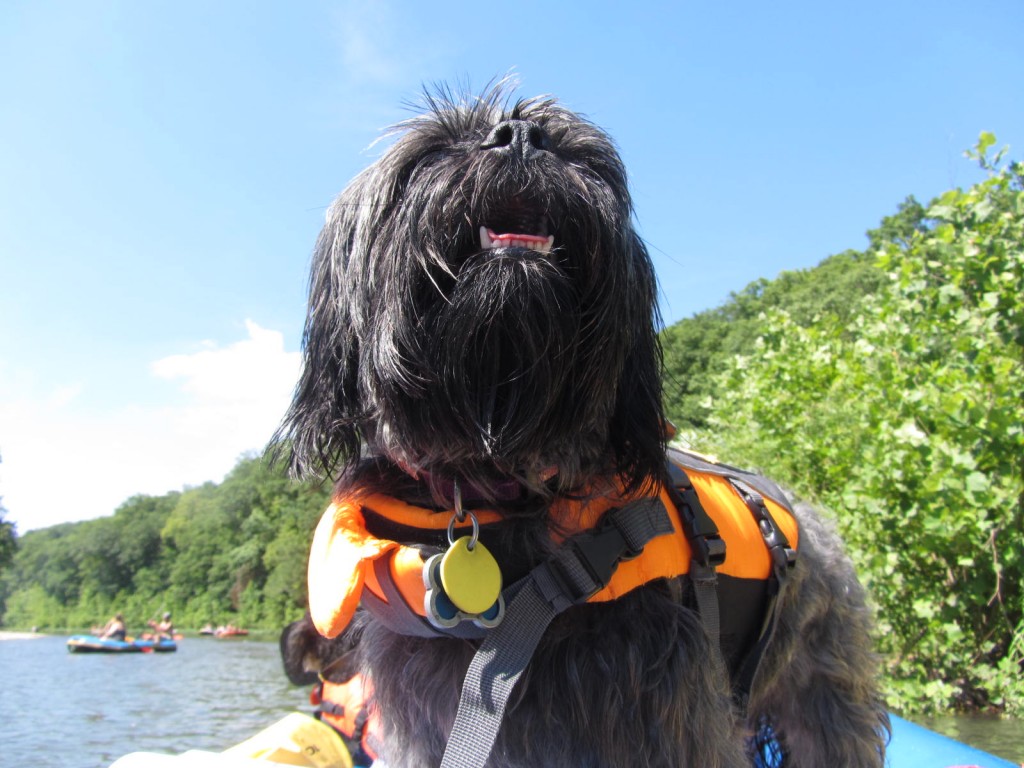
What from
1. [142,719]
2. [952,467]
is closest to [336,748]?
[952,467]

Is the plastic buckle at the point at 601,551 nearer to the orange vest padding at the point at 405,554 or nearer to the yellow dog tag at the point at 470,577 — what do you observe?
the orange vest padding at the point at 405,554

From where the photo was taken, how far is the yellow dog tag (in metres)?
1.51

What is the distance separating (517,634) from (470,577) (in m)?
0.17

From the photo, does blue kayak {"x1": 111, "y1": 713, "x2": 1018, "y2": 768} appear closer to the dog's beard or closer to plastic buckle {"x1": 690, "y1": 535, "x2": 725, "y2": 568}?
plastic buckle {"x1": 690, "y1": 535, "x2": 725, "y2": 568}

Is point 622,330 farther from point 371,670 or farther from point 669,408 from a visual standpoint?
point 371,670

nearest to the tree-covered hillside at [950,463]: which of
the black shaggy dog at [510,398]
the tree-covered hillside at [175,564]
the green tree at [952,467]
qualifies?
the green tree at [952,467]

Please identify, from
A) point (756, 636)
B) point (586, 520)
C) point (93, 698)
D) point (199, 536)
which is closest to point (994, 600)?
point (756, 636)

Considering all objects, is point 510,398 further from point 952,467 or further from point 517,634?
point 952,467

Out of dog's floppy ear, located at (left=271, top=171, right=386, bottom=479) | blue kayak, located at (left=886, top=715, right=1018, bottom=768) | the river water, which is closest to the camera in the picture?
dog's floppy ear, located at (left=271, top=171, right=386, bottom=479)

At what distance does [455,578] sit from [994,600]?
187 inches

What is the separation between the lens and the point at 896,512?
16.1ft

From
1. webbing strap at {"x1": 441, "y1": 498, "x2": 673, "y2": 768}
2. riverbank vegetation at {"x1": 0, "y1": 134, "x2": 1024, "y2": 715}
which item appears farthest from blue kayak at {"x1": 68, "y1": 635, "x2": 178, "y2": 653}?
webbing strap at {"x1": 441, "y1": 498, "x2": 673, "y2": 768}

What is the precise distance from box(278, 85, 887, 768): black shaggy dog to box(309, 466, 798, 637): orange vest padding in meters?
0.04

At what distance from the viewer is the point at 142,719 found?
25.5ft
